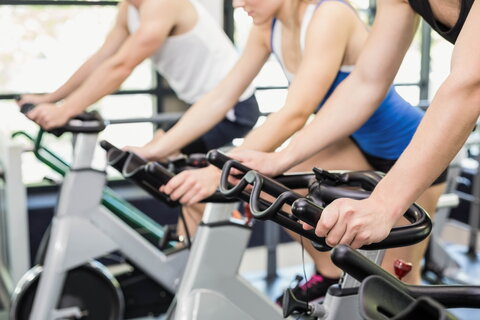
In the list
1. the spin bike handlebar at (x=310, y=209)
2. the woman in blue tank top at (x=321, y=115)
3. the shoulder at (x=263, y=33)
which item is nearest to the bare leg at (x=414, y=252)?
the woman in blue tank top at (x=321, y=115)

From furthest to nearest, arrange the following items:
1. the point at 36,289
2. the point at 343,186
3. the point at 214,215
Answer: the point at 36,289 < the point at 214,215 < the point at 343,186

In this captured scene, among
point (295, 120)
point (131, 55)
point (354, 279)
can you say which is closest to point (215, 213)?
point (295, 120)

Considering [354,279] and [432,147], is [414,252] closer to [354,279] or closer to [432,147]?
[354,279]

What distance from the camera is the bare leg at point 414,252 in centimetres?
178

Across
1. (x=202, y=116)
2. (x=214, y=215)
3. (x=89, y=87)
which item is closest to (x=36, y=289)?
(x=89, y=87)

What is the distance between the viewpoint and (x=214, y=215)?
181cm

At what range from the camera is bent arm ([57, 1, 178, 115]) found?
2.51 m

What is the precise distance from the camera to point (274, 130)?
1.75 m

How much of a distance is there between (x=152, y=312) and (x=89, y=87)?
3.24ft

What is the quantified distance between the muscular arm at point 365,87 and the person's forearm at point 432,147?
0.50m

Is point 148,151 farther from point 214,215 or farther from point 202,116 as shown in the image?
point 214,215

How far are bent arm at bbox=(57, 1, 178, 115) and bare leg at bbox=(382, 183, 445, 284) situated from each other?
1.14 meters

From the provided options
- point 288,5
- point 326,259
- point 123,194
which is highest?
point 288,5

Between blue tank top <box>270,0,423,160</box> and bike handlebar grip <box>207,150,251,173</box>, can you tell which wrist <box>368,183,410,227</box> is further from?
blue tank top <box>270,0,423,160</box>
